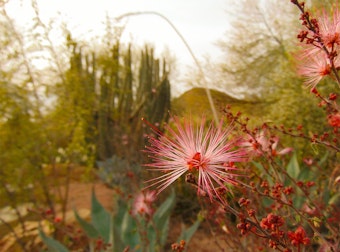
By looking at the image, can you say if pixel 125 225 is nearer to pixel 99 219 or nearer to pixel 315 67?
pixel 99 219

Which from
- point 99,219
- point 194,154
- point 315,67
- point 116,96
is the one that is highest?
point 116,96

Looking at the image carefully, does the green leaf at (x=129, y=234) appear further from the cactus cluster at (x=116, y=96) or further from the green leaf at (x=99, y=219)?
the cactus cluster at (x=116, y=96)

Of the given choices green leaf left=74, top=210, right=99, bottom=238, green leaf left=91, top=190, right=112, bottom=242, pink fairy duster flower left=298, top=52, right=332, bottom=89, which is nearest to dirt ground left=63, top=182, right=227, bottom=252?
green leaf left=91, top=190, right=112, bottom=242

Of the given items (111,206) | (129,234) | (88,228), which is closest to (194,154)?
(129,234)

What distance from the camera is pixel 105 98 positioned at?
26.0 feet

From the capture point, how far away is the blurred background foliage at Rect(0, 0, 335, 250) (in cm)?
397

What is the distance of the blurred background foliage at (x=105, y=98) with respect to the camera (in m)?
3.97

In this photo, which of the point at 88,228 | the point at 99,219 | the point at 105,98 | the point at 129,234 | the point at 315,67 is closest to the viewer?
the point at 315,67

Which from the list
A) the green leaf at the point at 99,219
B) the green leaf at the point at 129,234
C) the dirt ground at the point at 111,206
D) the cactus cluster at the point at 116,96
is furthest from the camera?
the cactus cluster at the point at 116,96

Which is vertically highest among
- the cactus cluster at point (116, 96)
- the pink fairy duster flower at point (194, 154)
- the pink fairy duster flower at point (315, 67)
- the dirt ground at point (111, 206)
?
the cactus cluster at point (116, 96)

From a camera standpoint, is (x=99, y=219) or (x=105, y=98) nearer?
(x=99, y=219)

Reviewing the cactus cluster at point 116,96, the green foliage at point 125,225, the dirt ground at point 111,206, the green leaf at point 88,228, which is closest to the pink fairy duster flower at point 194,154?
the dirt ground at point 111,206

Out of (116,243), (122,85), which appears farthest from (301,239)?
(122,85)

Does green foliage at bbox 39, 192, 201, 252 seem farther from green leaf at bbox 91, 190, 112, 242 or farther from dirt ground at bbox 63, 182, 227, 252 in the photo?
dirt ground at bbox 63, 182, 227, 252
